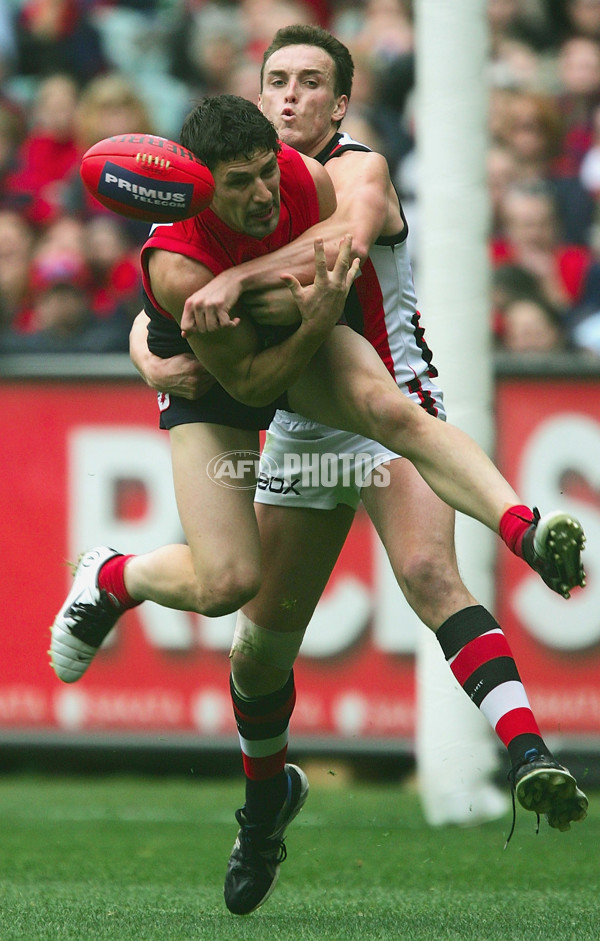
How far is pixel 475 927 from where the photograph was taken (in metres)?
4.18

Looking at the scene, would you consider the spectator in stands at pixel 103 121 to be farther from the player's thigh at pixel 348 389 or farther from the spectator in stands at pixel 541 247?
the player's thigh at pixel 348 389

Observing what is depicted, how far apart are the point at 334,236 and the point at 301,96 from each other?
2.53ft

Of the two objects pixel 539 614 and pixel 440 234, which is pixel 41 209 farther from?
pixel 539 614

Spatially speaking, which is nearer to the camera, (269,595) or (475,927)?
(475,927)

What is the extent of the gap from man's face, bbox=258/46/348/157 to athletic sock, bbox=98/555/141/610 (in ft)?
4.66

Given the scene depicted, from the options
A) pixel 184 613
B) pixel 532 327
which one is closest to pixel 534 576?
pixel 532 327

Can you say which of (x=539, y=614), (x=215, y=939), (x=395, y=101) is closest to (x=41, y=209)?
(x=395, y=101)

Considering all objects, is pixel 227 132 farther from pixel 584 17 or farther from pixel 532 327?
pixel 584 17

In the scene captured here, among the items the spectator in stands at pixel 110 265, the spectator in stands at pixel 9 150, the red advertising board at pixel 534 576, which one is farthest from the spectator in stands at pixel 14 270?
the red advertising board at pixel 534 576

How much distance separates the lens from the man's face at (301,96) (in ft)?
15.7

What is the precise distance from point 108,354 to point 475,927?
4.10m

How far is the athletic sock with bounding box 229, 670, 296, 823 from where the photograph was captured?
15.9 ft

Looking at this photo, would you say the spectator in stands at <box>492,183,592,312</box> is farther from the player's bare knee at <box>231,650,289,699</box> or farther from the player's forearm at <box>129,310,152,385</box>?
the player's bare knee at <box>231,650,289,699</box>

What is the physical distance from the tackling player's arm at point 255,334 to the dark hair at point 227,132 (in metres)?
0.30
